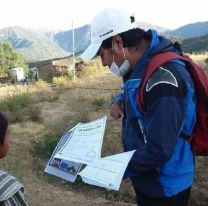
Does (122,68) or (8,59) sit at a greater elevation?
(122,68)

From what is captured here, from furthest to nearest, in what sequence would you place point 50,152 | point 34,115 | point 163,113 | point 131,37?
1. point 34,115
2. point 50,152
3. point 131,37
4. point 163,113

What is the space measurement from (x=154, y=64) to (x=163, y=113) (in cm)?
26

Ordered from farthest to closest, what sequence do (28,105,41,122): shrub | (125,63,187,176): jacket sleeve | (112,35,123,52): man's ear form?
(28,105,41,122): shrub → (112,35,123,52): man's ear → (125,63,187,176): jacket sleeve

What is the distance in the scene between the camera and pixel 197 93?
2299 mm

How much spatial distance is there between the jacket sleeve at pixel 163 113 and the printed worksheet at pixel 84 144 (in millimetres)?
322

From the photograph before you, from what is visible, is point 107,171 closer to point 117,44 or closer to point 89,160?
point 89,160

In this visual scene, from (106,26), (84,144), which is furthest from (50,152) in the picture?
Result: (106,26)

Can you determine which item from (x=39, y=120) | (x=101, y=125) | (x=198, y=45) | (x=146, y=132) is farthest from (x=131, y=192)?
(x=198, y=45)

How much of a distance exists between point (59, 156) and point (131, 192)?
13.1 ft

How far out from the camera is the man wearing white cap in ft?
6.97

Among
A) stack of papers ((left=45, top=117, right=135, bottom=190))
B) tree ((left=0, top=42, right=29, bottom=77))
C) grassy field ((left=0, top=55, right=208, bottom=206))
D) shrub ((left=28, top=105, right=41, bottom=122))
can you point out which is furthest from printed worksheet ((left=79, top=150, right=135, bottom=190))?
tree ((left=0, top=42, right=29, bottom=77))

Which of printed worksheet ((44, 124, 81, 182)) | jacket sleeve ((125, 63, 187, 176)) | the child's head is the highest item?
jacket sleeve ((125, 63, 187, 176))

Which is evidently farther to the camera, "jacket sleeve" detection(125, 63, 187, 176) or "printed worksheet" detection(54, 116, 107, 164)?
"printed worksheet" detection(54, 116, 107, 164)

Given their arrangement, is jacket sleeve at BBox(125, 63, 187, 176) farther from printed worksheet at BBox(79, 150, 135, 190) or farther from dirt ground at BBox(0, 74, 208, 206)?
dirt ground at BBox(0, 74, 208, 206)
